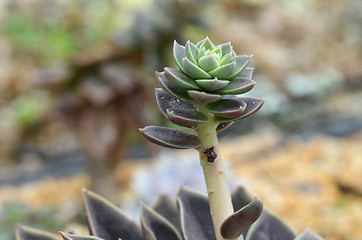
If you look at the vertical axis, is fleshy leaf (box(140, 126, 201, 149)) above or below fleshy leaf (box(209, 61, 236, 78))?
below

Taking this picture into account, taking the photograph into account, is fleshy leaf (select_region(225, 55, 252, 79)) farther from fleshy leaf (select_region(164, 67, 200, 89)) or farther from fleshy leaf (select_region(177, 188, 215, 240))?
fleshy leaf (select_region(177, 188, 215, 240))

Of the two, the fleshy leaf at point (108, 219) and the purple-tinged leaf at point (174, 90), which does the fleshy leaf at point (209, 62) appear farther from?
the fleshy leaf at point (108, 219)

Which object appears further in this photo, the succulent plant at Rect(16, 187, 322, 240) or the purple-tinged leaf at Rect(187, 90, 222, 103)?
the succulent plant at Rect(16, 187, 322, 240)

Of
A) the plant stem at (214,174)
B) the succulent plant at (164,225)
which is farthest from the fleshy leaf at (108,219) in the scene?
the plant stem at (214,174)

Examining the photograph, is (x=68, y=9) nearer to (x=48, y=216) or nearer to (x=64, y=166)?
(x=64, y=166)

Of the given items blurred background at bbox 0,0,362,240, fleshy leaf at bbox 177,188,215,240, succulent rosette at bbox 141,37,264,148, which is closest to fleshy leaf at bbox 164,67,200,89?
succulent rosette at bbox 141,37,264,148

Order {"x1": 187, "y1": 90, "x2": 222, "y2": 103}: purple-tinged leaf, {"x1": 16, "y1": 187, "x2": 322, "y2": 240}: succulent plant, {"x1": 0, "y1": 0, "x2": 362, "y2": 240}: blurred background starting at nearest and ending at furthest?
{"x1": 187, "y1": 90, "x2": 222, "y2": 103}: purple-tinged leaf, {"x1": 16, "y1": 187, "x2": 322, "y2": 240}: succulent plant, {"x1": 0, "y1": 0, "x2": 362, "y2": 240}: blurred background

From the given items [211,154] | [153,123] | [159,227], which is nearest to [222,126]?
[211,154]
